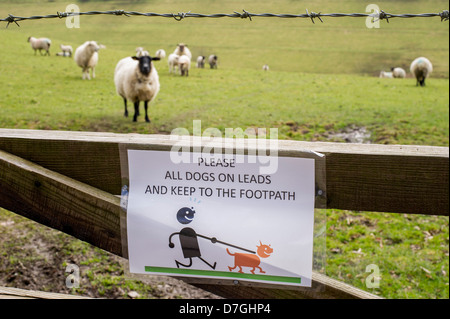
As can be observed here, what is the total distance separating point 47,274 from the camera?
4.57m

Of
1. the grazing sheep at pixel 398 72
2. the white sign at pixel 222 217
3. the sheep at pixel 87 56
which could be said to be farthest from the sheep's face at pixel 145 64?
the grazing sheep at pixel 398 72

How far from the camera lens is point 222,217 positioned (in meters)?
1.62

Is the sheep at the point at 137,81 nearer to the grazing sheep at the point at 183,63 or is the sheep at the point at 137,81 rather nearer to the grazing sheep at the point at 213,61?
the grazing sheep at the point at 183,63

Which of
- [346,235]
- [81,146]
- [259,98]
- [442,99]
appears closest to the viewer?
[81,146]

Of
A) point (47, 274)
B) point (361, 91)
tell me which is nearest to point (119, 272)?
point (47, 274)

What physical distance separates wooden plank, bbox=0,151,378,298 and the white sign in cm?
7

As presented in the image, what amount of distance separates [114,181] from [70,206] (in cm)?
22

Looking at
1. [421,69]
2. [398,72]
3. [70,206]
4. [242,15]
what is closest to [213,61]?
[421,69]

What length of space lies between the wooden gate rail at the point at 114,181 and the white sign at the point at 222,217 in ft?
0.24

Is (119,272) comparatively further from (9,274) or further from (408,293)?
(408,293)

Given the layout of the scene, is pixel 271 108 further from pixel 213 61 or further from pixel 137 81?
pixel 213 61
